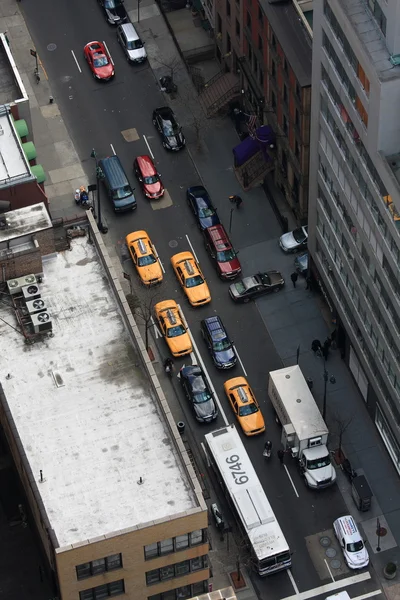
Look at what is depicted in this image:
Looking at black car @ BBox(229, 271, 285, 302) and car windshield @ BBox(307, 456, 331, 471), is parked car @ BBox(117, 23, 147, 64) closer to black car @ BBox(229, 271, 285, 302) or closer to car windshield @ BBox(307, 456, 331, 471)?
black car @ BBox(229, 271, 285, 302)

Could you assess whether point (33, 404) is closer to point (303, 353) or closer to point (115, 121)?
point (303, 353)

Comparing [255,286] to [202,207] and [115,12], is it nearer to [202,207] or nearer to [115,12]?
[202,207]

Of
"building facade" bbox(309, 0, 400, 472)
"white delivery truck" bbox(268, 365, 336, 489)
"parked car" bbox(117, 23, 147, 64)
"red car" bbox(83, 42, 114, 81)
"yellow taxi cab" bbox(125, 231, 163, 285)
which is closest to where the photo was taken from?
"building facade" bbox(309, 0, 400, 472)

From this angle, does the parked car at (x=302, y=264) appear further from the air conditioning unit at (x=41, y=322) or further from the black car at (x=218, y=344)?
the air conditioning unit at (x=41, y=322)

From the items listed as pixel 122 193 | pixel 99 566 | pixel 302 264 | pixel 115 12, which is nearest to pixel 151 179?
pixel 122 193

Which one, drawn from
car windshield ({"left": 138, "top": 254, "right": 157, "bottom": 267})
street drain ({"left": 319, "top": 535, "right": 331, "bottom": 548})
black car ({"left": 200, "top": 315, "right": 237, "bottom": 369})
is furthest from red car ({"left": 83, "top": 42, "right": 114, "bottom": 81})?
street drain ({"left": 319, "top": 535, "right": 331, "bottom": 548})

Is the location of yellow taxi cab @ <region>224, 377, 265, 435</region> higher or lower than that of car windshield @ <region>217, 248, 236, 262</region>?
lower

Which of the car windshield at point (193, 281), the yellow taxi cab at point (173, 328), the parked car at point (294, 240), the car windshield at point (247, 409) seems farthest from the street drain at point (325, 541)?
the parked car at point (294, 240)

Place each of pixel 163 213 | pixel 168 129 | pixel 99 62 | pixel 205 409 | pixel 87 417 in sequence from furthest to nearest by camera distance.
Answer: pixel 99 62 < pixel 168 129 < pixel 163 213 < pixel 205 409 < pixel 87 417
